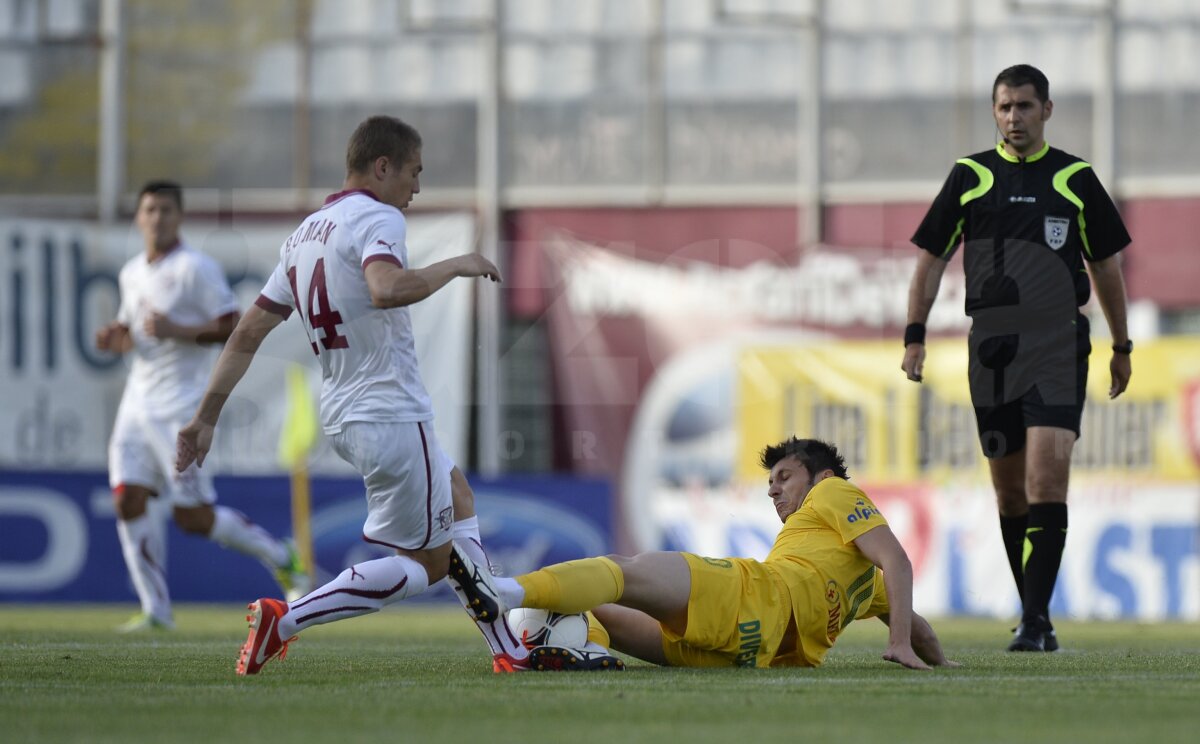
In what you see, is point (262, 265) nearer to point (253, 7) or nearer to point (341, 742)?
point (253, 7)

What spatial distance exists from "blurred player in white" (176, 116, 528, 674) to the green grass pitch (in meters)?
0.23

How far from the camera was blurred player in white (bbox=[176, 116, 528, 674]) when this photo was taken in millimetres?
5848

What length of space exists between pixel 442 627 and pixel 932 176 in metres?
9.53

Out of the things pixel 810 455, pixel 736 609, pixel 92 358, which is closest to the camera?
pixel 736 609

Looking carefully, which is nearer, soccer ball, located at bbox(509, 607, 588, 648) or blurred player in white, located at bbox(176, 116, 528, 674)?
blurred player in white, located at bbox(176, 116, 528, 674)

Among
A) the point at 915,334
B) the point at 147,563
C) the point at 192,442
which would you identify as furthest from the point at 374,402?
the point at 147,563

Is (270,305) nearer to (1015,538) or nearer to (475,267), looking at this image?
(475,267)

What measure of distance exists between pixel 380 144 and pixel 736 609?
192 cm

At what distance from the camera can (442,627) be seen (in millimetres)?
10719

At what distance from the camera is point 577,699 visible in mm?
5164

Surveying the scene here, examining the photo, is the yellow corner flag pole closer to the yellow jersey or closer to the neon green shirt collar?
the neon green shirt collar

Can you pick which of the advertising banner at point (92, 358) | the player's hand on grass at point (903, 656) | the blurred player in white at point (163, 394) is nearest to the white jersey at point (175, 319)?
the blurred player in white at point (163, 394)

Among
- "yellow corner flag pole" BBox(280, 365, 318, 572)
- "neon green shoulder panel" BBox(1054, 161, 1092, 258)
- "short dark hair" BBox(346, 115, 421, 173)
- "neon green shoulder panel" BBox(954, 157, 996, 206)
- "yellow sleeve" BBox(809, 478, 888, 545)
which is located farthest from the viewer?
"yellow corner flag pole" BBox(280, 365, 318, 572)

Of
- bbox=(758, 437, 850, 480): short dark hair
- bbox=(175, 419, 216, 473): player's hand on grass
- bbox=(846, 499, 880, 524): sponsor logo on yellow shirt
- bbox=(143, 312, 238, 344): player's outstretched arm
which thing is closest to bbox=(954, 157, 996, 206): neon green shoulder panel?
bbox=(758, 437, 850, 480): short dark hair
